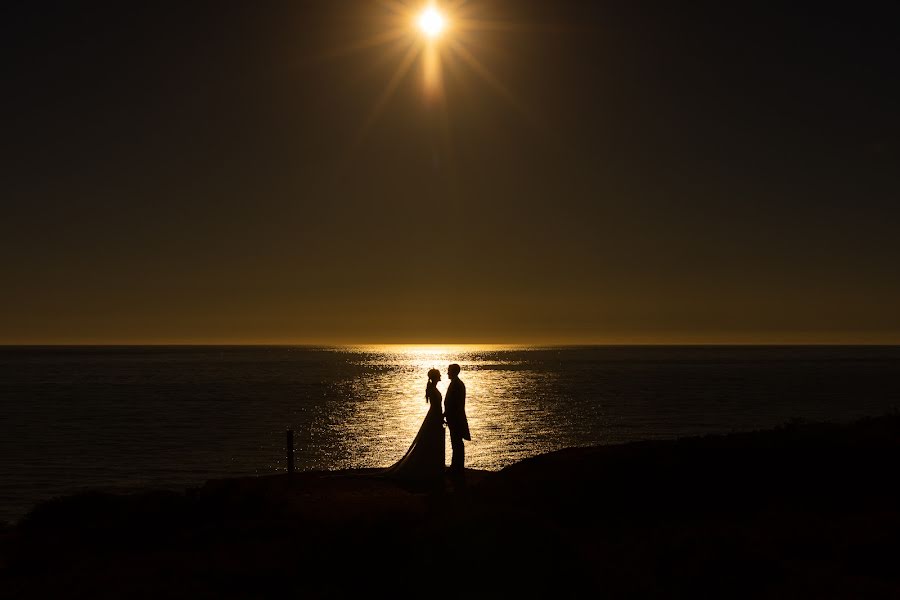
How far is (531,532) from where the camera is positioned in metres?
10.4

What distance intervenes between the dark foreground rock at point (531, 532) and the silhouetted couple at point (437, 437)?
486 mm

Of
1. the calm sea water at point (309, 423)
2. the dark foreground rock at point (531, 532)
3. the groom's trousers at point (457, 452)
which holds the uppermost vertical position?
the groom's trousers at point (457, 452)

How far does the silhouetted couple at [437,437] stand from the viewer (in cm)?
1619

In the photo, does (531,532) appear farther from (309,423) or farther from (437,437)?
(309,423)

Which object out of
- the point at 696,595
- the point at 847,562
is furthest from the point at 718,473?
the point at 696,595

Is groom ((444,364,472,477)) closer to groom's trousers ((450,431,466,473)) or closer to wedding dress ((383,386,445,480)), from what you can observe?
groom's trousers ((450,431,466,473))

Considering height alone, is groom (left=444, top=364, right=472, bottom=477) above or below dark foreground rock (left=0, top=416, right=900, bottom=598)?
above

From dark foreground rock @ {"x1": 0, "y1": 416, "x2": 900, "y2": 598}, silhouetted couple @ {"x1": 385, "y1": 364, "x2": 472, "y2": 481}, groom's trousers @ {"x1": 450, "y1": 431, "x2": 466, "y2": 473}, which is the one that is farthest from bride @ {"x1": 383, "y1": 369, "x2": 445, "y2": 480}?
groom's trousers @ {"x1": 450, "y1": 431, "x2": 466, "y2": 473}

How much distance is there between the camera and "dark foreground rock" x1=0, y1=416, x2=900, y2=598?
390 inches

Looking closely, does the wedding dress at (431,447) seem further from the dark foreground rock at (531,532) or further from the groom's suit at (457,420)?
the groom's suit at (457,420)

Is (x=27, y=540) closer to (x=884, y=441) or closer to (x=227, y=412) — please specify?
(x=884, y=441)

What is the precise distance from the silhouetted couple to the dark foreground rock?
0.49 metres

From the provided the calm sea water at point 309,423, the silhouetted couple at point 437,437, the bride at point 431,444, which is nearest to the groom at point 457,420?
the silhouetted couple at point 437,437

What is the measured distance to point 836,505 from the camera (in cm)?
1477
